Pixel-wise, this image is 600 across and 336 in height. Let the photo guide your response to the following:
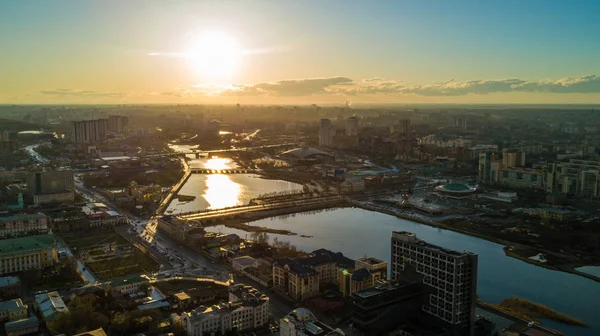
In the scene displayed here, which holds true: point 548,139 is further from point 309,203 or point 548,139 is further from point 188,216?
point 188,216

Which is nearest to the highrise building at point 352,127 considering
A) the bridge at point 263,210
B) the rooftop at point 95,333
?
the bridge at point 263,210

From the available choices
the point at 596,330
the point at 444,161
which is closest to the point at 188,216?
the point at 596,330

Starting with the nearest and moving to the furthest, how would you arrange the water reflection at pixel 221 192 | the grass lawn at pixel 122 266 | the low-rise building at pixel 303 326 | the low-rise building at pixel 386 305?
the low-rise building at pixel 303 326 → the low-rise building at pixel 386 305 → the grass lawn at pixel 122 266 → the water reflection at pixel 221 192

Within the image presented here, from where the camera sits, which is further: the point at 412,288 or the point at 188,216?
the point at 188,216

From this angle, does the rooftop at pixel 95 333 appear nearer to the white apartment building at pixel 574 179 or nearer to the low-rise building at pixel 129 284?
the low-rise building at pixel 129 284

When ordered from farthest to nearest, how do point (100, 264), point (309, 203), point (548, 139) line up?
point (548, 139)
point (309, 203)
point (100, 264)

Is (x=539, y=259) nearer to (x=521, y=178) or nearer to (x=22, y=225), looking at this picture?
(x=521, y=178)

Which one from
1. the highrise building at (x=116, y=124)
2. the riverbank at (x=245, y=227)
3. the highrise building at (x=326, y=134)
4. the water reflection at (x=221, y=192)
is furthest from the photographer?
the highrise building at (x=116, y=124)

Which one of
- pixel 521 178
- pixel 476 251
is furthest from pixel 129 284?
pixel 521 178

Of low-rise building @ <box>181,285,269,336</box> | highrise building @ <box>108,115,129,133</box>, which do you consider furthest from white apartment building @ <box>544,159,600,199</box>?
highrise building @ <box>108,115,129,133</box>
